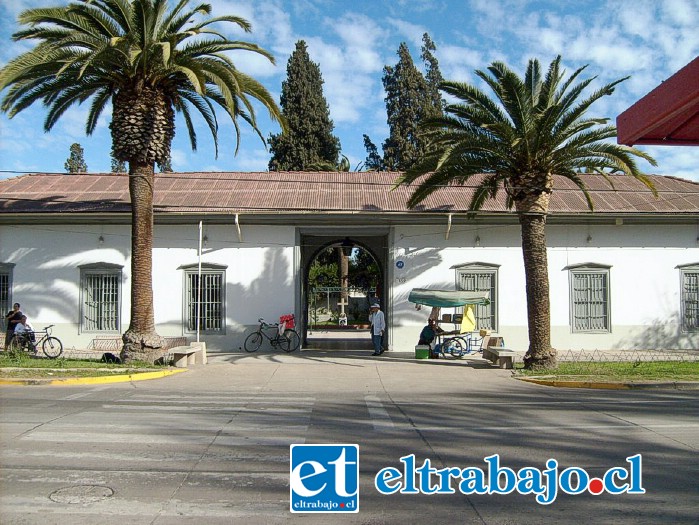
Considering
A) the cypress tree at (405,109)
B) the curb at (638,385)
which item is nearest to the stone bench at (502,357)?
the curb at (638,385)

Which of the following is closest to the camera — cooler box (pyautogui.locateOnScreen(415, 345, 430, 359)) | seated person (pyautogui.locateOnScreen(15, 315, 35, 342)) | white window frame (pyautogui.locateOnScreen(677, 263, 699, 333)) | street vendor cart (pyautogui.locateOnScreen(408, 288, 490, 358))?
seated person (pyautogui.locateOnScreen(15, 315, 35, 342))

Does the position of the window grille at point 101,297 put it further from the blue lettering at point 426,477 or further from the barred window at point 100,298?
the blue lettering at point 426,477

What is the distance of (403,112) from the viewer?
46.1 m

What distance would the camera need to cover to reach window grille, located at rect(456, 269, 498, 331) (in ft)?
71.3

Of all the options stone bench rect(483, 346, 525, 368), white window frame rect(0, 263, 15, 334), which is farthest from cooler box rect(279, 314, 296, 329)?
white window frame rect(0, 263, 15, 334)

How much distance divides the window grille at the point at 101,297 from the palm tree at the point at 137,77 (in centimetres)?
546

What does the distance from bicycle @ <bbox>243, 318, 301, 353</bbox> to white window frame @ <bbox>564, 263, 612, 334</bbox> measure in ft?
31.9

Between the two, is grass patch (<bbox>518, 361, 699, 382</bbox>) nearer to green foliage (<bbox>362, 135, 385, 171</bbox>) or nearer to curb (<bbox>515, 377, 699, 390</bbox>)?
curb (<bbox>515, 377, 699, 390</bbox>)

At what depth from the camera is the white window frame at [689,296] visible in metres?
22.1

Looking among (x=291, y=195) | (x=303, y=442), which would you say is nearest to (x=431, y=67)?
(x=291, y=195)

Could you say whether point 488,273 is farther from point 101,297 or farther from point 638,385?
point 101,297

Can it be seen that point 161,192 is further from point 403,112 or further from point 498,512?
point 403,112

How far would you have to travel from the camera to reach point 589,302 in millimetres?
21922

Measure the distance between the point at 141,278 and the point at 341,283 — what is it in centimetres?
2688
